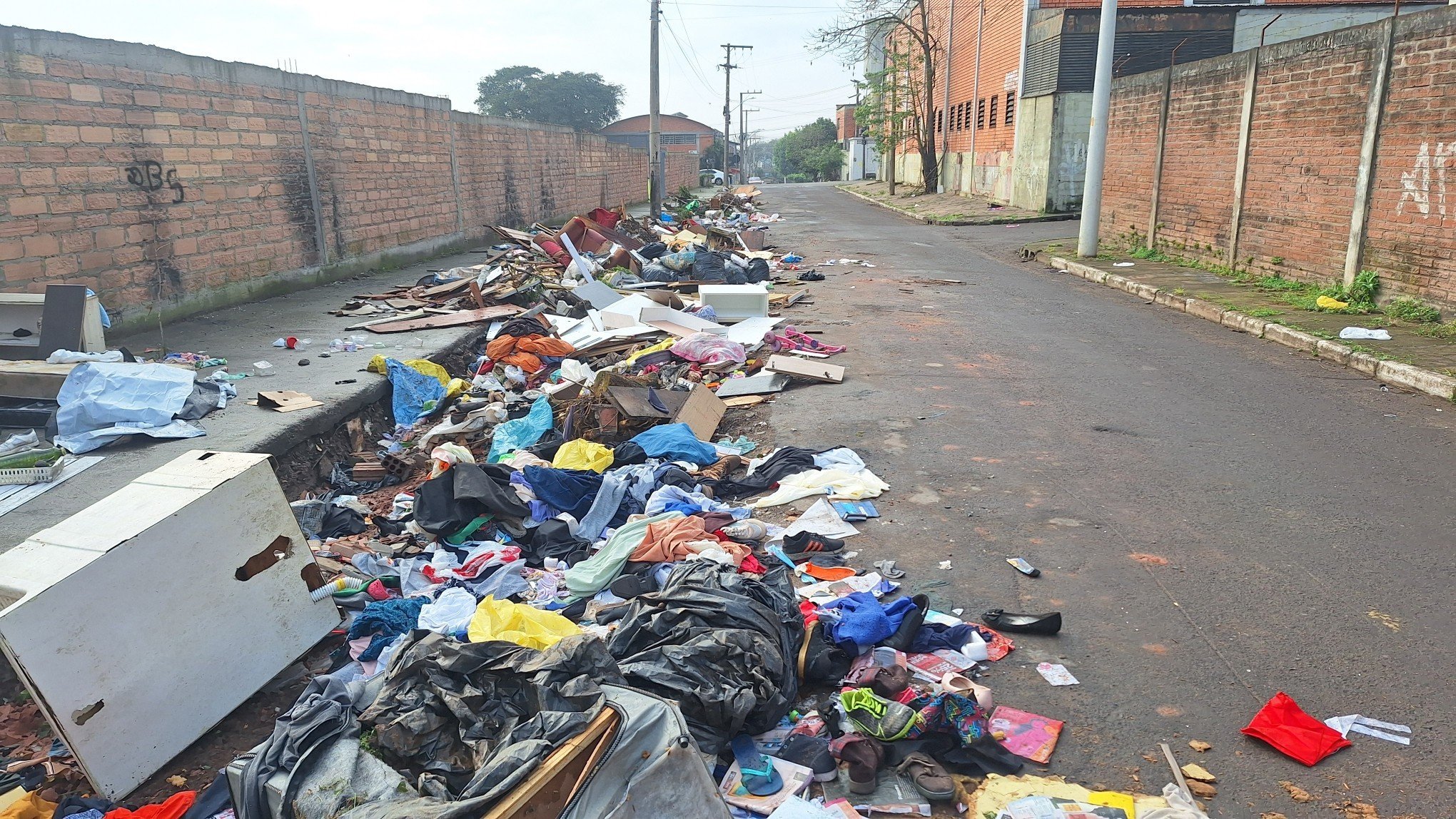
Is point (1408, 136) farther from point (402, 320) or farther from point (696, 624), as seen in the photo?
point (402, 320)

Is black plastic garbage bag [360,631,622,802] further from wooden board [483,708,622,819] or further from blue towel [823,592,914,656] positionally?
blue towel [823,592,914,656]

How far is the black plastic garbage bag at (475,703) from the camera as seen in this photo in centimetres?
243

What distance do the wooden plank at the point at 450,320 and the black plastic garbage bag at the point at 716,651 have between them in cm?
654

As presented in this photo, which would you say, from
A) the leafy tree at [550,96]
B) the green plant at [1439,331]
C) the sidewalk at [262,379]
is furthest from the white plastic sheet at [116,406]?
the leafy tree at [550,96]

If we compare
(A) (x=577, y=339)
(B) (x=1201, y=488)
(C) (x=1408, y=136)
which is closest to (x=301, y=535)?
(B) (x=1201, y=488)

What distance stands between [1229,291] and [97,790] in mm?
11717

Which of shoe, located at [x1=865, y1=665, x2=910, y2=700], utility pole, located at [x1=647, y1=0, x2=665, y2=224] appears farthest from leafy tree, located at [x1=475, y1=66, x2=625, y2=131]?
shoe, located at [x1=865, y1=665, x2=910, y2=700]

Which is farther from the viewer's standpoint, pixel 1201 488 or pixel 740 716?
pixel 1201 488

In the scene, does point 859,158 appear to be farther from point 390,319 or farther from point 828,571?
point 828,571

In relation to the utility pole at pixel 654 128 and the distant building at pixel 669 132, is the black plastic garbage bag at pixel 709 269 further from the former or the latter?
the distant building at pixel 669 132

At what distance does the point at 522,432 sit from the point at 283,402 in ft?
5.15

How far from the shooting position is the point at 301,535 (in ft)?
11.7

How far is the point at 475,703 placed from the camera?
8.89ft

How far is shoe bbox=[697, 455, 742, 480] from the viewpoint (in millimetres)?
5535
